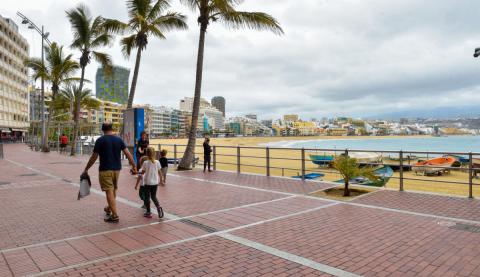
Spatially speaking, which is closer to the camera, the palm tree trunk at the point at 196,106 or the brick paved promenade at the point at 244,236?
the brick paved promenade at the point at 244,236

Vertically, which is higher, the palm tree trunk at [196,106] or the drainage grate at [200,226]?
the palm tree trunk at [196,106]

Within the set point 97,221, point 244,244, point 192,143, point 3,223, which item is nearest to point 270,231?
point 244,244

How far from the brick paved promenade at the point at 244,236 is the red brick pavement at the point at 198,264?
0.01 meters

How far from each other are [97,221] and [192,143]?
29.3ft

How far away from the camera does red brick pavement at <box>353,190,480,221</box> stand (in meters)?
6.88

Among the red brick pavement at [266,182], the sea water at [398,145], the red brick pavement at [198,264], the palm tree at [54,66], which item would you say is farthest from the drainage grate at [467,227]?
the sea water at [398,145]

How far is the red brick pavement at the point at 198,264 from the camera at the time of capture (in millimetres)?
4102

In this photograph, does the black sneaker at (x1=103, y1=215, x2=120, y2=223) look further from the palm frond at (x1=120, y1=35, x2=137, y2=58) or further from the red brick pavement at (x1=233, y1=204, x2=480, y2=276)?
the palm frond at (x1=120, y1=35, x2=137, y2=58)

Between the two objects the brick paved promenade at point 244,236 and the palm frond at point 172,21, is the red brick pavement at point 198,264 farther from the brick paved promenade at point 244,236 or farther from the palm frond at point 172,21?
the palm frond at point 172,21

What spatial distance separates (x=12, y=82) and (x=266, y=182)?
236ft

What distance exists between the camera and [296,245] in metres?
5.07

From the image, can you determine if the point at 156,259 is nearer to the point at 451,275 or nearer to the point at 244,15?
the point at 451,275

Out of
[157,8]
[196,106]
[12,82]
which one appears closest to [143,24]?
[157,8]

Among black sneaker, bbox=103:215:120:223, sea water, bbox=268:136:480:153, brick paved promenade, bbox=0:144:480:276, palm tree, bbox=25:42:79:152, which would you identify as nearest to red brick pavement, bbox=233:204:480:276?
brick paved promenade, bbox=0:144:480:276
